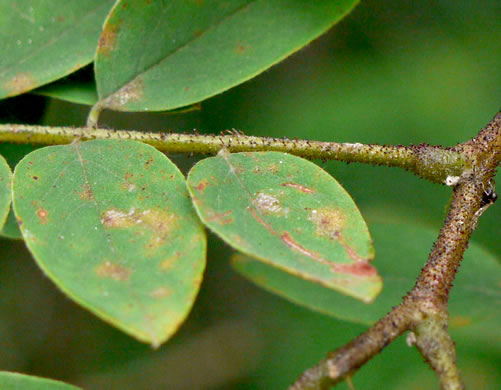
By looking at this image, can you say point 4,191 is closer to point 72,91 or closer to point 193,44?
point 72,91

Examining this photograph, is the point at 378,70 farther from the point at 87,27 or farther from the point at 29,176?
the point at 29,176

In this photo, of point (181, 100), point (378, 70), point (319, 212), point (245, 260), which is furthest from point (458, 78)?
point (319, 212)

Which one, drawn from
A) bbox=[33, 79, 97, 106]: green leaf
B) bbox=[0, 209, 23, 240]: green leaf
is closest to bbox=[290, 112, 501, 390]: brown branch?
bbox=[0, 209, 23, 240]: green leaf

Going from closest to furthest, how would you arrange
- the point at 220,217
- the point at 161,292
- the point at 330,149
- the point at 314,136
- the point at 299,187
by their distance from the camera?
the point at 161,292 → the point at 220,217 → the point at 299,187 → the point at 330,149 → the point at 314,136

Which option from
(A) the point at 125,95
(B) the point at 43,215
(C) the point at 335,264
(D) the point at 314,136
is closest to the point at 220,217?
(C) the point at 335,264

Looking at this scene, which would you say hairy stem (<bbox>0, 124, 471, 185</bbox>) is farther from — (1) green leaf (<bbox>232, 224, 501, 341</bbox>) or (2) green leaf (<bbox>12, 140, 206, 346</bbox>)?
(1) green leaf (<bbox>232, 224, 501, 341</bbox>)

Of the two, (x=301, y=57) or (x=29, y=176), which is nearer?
(x=29, y=176)
